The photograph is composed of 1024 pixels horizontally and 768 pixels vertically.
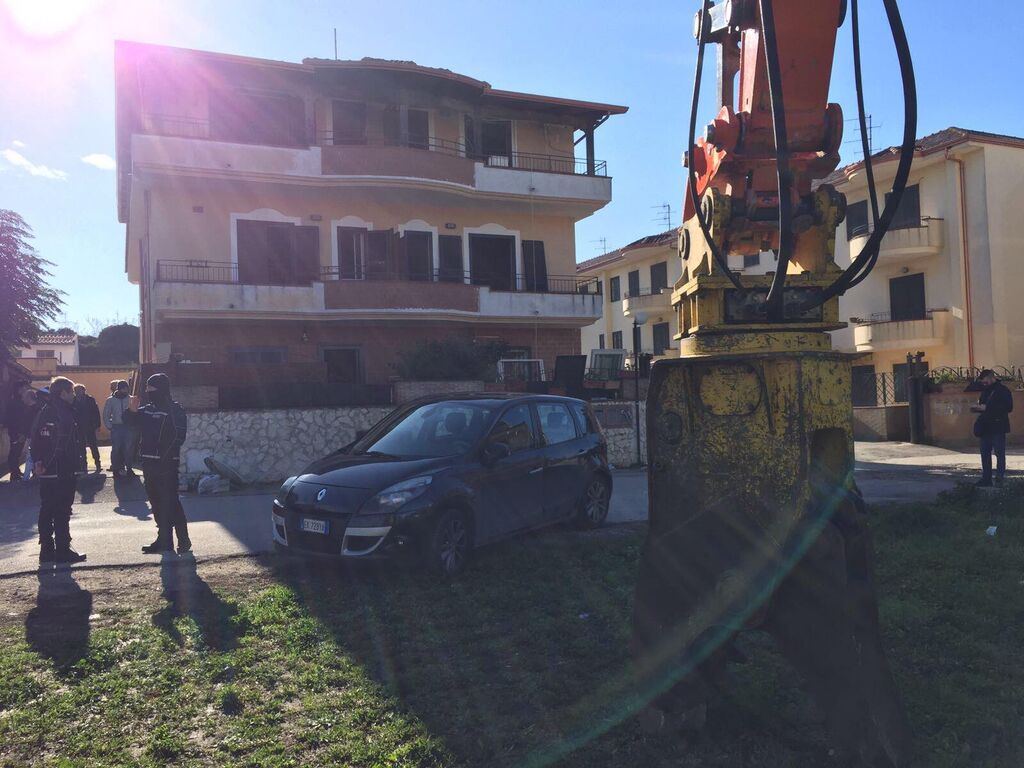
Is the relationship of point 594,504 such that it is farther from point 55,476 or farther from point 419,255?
point 419,255

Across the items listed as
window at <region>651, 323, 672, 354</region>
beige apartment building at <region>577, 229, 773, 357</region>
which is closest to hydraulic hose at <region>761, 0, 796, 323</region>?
beige apartment building at <region>577, 229, 773, 357</region>

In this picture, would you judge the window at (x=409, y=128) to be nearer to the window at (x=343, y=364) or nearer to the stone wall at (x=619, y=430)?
the window at (x=343, y=364)

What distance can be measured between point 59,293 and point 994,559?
1006 inches

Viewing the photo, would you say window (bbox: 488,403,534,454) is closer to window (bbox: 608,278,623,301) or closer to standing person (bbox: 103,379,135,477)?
standing person (bbox: 103,379,135,477)

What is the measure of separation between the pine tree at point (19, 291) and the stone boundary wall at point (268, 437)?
1216 centimetres

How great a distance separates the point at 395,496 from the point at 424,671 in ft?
7.31

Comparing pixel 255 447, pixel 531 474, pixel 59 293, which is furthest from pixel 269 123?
pixel 531 474

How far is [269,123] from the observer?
22266 mm

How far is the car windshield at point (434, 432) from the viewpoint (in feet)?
24.7

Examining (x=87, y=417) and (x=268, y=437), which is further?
(x=87, y=417)

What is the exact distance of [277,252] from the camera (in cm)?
2264

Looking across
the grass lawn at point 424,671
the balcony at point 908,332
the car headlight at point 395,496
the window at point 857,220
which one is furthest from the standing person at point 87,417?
the window at point 857,220

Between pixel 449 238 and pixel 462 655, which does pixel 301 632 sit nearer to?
pixel 462 655

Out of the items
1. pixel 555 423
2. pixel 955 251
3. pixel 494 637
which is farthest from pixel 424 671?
pixel 955 251
